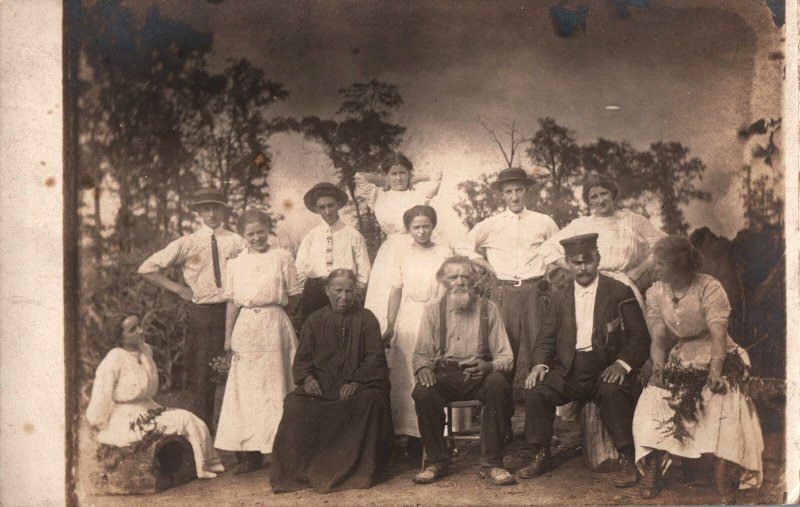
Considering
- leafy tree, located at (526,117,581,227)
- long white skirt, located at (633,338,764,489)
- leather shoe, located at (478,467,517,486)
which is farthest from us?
leafy tree, located at (526,117,581,227)

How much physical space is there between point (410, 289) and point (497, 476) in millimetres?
1238

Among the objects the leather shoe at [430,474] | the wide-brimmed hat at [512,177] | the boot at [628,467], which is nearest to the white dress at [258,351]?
the leather shoe at [430,474]

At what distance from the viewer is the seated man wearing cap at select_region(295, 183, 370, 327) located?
504 cm

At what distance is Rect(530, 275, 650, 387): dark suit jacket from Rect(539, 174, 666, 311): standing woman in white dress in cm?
10

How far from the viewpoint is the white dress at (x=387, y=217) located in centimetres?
504

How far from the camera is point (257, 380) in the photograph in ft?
16.4

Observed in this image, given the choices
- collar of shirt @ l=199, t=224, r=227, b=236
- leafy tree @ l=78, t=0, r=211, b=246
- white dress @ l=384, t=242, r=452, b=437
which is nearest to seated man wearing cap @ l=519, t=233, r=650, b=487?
white dress @ l=384, t=242, r=452, b=437

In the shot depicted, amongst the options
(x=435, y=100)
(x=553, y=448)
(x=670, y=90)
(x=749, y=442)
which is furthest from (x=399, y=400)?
(x=670, y=90)

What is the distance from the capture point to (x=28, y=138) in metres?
4.97

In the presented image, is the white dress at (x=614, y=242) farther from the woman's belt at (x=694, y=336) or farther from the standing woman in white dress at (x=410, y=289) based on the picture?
the standing woman in white dress at (x=410, y=289)

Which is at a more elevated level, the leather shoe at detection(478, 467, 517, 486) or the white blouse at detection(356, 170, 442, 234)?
the white blouse at detection(356, 170, 442, 234)

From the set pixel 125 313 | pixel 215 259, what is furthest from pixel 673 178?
pixel 125 313

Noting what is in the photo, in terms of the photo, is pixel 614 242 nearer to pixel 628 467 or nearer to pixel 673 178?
pixel 673 178

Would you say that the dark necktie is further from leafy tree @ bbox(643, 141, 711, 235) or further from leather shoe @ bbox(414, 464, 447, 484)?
leafy tree @ bbox(643, 141, 711, 235)
